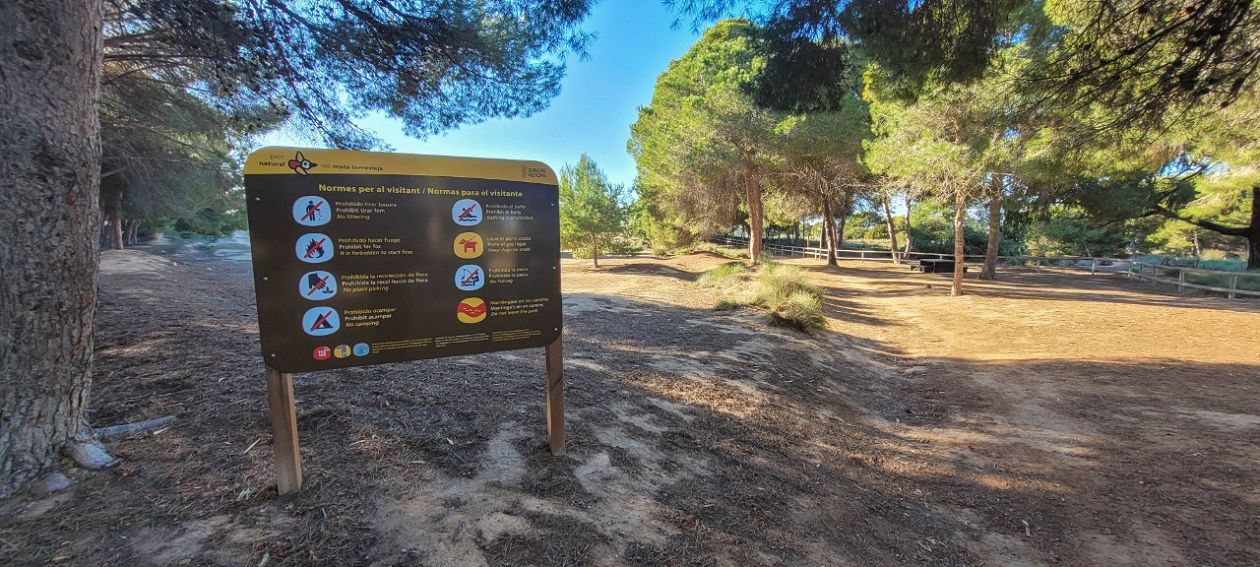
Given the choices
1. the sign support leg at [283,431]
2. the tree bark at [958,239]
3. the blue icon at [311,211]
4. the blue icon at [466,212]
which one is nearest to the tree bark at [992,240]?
the tree bark at [958,239]

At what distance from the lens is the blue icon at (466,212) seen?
249 centimetres

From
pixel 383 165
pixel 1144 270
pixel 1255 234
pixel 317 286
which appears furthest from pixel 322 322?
pixel 1255 234

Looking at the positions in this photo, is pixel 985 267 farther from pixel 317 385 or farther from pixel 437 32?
pixel 317 385

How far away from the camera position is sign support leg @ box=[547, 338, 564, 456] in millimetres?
2867

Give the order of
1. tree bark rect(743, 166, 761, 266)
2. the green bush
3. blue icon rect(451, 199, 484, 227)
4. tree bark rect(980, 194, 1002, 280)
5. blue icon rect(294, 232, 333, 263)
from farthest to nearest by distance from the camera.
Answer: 1. tree bark rect(743, 166, 761, 266)
2. tree bark rect(980, 194, 1002, 280)
3. the green bush
4. blue icon rect(451, 199, 484, 227)
5. blue icon rect(294, 232, 333, 263)

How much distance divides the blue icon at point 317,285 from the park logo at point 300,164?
1.54 ft

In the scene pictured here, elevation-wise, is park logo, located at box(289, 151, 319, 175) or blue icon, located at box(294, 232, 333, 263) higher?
park logo, located at box(289, 151, 319, 175)

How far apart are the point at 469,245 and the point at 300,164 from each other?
83 centimetres

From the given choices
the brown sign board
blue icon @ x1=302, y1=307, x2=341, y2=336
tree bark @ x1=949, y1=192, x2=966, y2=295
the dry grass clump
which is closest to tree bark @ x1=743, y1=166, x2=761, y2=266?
the dry grass clump

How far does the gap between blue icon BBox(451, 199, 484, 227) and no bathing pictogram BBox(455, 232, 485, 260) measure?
62 millimetres

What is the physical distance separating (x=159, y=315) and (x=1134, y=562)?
9.76m

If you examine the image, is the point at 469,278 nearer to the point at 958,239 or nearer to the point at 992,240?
the point at 958,239

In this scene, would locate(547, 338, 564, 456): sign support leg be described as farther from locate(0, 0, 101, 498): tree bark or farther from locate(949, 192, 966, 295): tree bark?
locate(949, 192, 966, 295): tree bark

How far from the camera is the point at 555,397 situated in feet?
9.61
